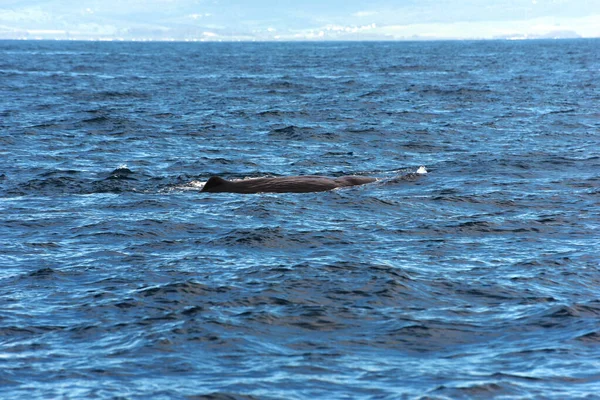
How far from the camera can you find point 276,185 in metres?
20.5

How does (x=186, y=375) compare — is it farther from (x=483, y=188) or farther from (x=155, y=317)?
(x=483, y=188)

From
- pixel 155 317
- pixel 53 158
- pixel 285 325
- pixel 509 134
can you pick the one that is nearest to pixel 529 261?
pixel 285 325

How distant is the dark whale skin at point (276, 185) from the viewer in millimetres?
20391

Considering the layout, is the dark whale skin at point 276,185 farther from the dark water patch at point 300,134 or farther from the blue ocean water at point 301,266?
the dark water patch at point 300,134

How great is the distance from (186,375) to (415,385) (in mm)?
2278

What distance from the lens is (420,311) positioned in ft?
40.4

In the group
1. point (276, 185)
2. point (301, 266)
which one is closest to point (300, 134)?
point (276, 185)

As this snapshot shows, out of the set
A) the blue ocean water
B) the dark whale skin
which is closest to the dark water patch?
the blue ocean water

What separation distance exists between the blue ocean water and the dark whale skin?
403 mm

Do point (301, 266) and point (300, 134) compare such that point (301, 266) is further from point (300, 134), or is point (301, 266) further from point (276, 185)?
point (300, 134)

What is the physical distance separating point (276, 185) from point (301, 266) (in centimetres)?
632

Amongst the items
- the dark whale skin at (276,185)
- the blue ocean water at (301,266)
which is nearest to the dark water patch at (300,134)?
the blue ocean water at (301,266)

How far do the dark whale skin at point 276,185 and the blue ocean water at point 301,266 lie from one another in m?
0.40

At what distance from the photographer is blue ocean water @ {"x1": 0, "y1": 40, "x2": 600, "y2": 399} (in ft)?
33.6
